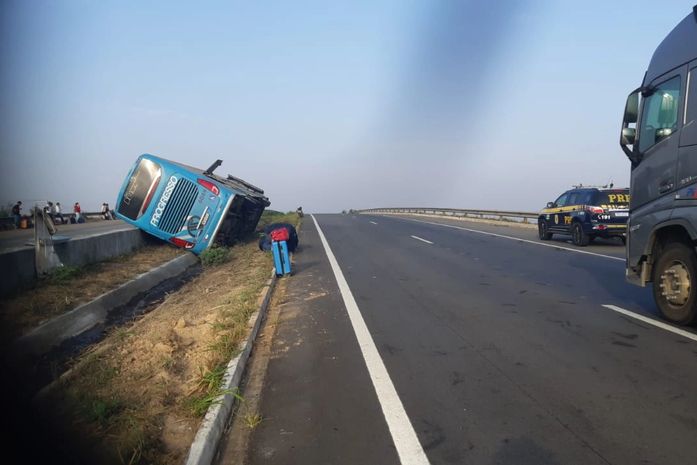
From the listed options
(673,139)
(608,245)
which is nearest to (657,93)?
(673,139)

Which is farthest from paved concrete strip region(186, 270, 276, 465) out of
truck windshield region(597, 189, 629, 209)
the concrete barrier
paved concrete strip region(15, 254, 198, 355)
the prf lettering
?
the prf lettering

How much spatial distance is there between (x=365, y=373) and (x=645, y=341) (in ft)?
11.2

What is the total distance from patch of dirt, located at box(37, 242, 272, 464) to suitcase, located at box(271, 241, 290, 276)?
9.29 ft

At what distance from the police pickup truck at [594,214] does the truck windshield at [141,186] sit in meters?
12.8

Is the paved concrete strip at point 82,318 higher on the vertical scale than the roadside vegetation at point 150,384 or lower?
lower

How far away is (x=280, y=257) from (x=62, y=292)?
4.41 metres

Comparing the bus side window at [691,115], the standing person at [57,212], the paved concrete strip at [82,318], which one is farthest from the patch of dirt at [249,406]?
the standing person at [57,212]

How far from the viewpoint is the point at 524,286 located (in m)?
9.73

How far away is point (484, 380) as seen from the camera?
4957 mm

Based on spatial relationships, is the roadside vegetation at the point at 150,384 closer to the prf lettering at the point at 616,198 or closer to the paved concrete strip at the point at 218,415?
the paved concrete strip at the point at 218,415

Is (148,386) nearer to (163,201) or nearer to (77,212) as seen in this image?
(163,201)

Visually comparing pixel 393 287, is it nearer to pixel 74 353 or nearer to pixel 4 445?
pixel 74 353

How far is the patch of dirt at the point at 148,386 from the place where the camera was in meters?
3.72

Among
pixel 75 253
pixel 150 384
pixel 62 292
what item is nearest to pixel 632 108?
pixel 150 384
